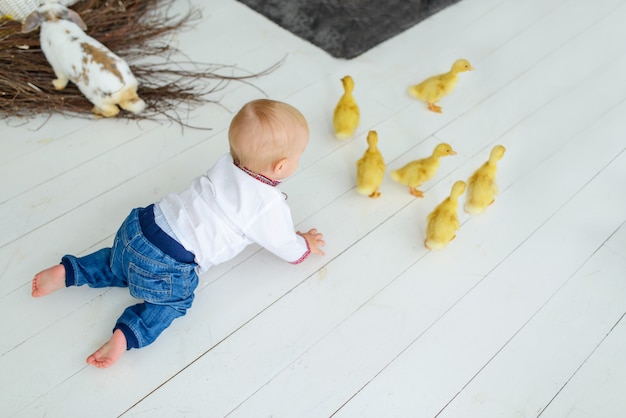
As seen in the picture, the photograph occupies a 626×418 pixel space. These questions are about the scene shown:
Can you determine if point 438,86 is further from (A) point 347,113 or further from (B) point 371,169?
(B) point 371,169

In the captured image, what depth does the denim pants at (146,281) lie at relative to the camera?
1.12m

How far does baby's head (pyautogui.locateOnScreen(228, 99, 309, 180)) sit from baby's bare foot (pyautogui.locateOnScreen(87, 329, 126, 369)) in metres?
0.43

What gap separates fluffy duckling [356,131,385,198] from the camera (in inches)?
53.4

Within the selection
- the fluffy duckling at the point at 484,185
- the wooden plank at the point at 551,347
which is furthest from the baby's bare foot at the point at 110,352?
the fluffy duckling at the point at 484,185

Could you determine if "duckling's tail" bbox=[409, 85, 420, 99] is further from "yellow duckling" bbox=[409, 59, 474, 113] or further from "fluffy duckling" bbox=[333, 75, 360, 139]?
"fluffy duckling" bbox=[333, 75, 360, 139]

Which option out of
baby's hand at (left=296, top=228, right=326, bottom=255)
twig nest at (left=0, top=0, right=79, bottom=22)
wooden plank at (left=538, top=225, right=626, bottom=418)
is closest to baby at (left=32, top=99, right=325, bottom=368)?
baby's hand at (left=296, top=228, right=326, bottom=255)

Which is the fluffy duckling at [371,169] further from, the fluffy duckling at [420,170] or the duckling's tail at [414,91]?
the duckling's tail at [414,91]

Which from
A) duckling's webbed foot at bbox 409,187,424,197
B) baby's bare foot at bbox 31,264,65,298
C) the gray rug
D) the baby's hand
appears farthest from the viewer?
the gray rug

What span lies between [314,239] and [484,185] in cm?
44

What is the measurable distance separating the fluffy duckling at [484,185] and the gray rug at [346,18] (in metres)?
0.68

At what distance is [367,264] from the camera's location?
1.30 metres

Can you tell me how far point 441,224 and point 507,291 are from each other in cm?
22

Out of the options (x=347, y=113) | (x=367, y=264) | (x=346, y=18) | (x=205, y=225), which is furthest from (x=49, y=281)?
(x=346, y=18)

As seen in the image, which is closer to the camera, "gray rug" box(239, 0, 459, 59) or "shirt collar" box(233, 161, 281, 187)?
"shirt collar" box(233, 161, 281, 187)
